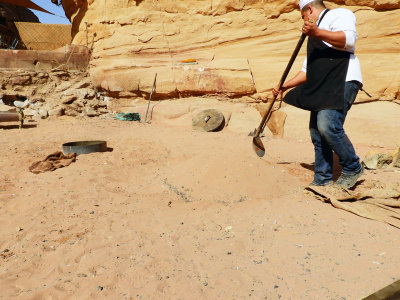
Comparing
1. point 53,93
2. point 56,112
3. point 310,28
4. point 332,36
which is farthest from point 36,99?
point 332,36

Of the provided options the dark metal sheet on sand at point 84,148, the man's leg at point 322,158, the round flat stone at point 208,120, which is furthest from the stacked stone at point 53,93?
the man's leg at point 322,158

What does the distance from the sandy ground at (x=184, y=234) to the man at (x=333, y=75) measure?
0.51 meters

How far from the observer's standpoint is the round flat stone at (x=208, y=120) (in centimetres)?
602

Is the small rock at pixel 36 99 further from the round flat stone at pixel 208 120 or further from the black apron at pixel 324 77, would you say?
the black apron at pixel 324 77

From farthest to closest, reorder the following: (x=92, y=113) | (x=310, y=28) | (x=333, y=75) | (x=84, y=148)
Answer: (x=92, y=113), (x=84, y=148), (x=333, y=75), (x=310, y=28)

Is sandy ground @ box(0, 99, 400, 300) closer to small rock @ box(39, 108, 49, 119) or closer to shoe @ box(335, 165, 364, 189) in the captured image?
shoe @ box(335, 165, 364, 189)

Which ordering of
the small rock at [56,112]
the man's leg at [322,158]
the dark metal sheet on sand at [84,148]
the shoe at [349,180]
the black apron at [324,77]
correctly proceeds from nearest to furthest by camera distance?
the black apron at [324,77] → the shoe at [349,180] → the man's leg at [322,158] → the dark metal sheet on sand at [84,148] → the small rock at [56,112]

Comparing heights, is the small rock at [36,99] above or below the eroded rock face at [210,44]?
below

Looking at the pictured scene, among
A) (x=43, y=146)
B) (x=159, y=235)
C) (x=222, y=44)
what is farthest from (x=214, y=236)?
(x=222, y=44)

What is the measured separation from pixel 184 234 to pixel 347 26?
1915mm

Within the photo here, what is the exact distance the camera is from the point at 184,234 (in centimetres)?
205

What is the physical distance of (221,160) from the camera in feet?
11.0

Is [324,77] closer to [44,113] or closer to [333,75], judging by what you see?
[333,75]

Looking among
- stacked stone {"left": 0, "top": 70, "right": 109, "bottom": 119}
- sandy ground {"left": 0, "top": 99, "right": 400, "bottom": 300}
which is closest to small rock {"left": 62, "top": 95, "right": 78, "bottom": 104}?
stacked stone {"left": 0, "top": 70, "right": 109, "bottom": 119}
